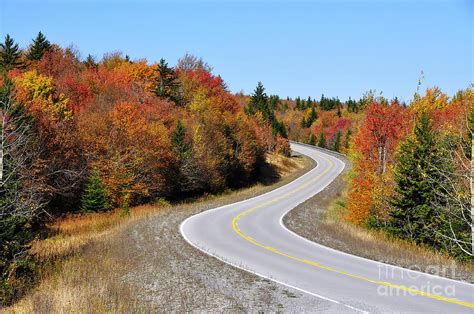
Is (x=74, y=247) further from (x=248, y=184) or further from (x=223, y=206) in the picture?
(x=248, y=184)

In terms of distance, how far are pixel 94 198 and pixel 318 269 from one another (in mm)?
24269

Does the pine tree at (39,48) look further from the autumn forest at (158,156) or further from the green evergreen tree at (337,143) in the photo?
the green evergreen tree at (337,143)

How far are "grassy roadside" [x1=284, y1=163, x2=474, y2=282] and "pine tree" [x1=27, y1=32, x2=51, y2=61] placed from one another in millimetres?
46572

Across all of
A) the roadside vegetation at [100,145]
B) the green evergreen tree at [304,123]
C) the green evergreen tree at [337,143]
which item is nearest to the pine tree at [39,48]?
the roadside vegetation at [100,145]

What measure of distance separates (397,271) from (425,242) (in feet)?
44.5

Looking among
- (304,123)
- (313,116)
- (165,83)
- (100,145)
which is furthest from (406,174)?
(313,116)

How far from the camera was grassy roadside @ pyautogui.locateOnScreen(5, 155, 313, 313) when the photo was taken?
13.2 metres

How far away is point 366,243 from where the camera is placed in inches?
895

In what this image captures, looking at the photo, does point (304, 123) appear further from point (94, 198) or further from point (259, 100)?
point (94, 198)

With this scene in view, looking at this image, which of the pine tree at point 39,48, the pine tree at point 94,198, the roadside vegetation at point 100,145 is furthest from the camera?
the pine tree at point 39,48

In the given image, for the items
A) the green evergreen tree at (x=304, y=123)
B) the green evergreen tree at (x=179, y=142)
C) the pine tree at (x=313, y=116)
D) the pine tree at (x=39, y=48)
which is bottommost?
the green evergreen tree at (x=179, y=142)

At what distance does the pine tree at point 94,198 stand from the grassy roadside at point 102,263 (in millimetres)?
2606

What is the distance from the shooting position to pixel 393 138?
3816 centimetres

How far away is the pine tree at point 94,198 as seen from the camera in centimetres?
3541
